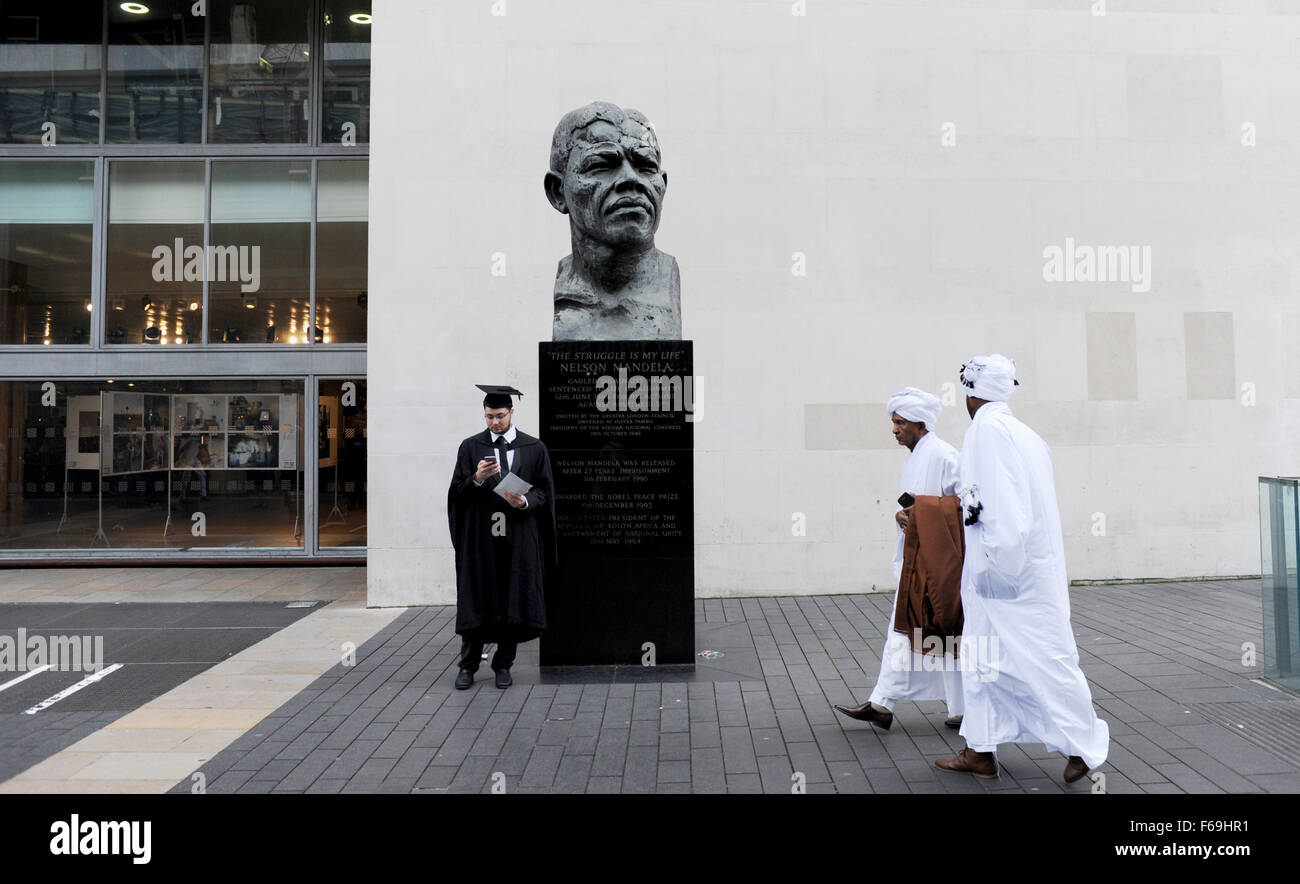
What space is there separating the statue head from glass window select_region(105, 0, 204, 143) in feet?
26.4

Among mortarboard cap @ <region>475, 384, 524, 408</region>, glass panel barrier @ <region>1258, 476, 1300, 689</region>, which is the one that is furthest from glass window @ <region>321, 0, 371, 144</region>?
glass panel barrier @ <region>1258, 476, 1300, 689</region>

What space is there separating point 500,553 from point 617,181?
2.64 meters

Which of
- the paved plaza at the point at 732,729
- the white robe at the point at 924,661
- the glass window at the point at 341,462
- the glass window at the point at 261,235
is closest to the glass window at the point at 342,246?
the glass window at the point at 261,235

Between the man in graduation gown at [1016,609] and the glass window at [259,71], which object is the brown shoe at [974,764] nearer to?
the man in graduation gown at [1016,609]

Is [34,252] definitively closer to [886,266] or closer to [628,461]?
[628,461]

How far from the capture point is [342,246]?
36.5 ft

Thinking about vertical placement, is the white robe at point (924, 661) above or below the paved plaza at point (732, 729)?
above

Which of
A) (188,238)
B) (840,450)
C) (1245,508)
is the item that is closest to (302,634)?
(840,450)

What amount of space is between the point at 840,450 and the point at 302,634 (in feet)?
18.2

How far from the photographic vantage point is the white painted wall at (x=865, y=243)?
347 inches

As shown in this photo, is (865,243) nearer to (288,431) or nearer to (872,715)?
(872,715)

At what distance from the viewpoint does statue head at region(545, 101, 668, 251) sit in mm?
5723

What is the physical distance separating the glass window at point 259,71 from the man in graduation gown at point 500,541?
303 inches

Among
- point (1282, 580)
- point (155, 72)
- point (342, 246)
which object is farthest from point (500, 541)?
point (155, 72)
